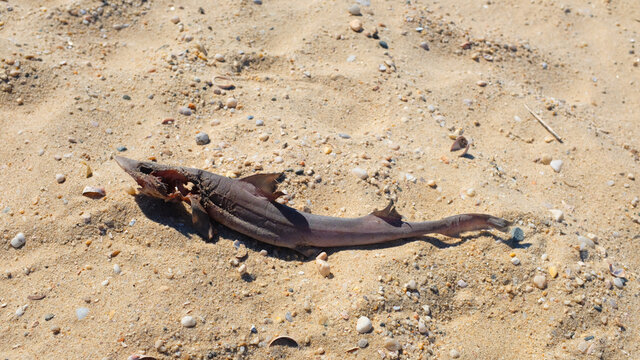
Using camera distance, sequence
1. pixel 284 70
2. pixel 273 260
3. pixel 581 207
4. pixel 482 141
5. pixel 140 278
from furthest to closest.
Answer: pixel 284 70 → pixel 482 141 → pixel 581 207 → pixel 273 260 → pixel 140 278

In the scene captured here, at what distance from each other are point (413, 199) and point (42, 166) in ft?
9.22

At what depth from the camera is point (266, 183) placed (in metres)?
3.61

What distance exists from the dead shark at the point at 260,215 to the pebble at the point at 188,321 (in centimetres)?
60

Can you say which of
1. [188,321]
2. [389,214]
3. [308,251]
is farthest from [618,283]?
[188,321]

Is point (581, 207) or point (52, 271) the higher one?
point (52, 271)

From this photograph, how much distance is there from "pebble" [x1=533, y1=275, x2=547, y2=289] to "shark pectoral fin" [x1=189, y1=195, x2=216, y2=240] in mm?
2232

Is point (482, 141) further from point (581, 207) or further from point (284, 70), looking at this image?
point (284, 70)

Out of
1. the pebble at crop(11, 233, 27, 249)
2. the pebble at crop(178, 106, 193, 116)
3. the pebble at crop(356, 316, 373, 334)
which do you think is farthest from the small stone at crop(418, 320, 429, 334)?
the pebble at crop(11, 233, 27, 249)

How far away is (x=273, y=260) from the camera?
3.58m

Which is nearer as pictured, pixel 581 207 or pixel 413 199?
pixel 413 199

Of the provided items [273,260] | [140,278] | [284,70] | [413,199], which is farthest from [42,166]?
[413,199]

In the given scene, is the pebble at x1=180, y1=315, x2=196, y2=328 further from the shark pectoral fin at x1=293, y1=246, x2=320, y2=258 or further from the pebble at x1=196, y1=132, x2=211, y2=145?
the pebble at x1=196, y1=132, x2=211, y2=145

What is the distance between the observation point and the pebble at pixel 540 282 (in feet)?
11.6

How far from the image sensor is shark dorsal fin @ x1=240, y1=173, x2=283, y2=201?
358 cm
